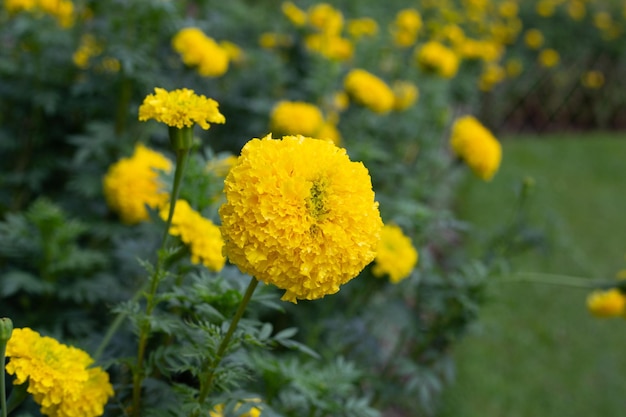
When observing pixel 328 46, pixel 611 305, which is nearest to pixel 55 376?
pixel 611 305

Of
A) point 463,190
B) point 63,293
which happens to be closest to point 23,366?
point 63,293

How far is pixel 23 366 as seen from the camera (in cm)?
122

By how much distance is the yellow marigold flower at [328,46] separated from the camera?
11.2 feet

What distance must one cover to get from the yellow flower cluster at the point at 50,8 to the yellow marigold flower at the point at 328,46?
1192 millimetres

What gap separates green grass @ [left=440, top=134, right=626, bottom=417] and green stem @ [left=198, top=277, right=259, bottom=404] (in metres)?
1.33

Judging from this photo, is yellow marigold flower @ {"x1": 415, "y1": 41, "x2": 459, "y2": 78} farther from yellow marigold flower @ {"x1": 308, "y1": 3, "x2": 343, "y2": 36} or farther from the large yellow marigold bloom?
the large yellow marigold bloom

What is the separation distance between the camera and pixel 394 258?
7.11ft

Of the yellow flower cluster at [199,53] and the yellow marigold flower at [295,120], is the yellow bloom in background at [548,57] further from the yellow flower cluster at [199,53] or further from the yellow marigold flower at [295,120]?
the yellow flower cluster at [199,53]

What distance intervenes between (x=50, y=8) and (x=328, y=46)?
134cm

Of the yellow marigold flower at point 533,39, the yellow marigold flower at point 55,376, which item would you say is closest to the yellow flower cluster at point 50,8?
the yellow marigold flower at point 55,376

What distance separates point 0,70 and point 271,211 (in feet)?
6.86

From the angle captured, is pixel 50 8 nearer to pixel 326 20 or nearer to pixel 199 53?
pixel 199 53

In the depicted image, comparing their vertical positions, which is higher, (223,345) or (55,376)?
(223,345)

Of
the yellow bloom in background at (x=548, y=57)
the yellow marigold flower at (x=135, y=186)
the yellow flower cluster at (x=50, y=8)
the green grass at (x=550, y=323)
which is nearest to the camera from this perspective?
the yellow marigold flower at (x=135, y=186)
